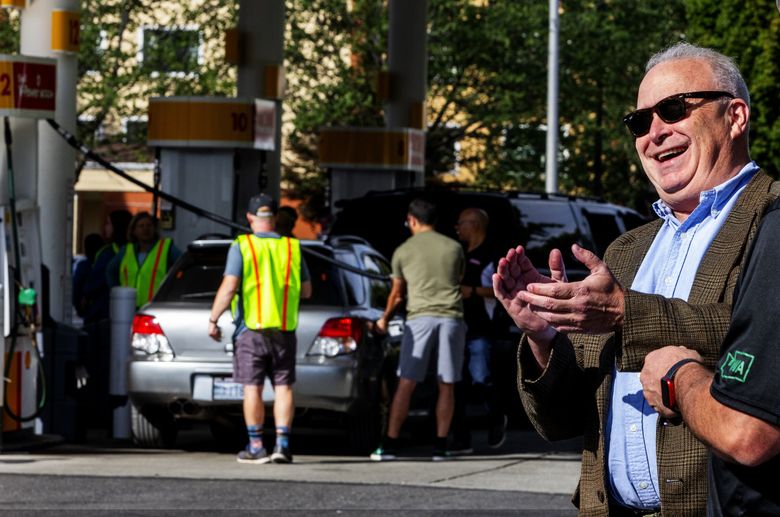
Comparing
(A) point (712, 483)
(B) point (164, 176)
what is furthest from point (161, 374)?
(A) point (712, 483)

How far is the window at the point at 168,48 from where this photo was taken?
3744cm

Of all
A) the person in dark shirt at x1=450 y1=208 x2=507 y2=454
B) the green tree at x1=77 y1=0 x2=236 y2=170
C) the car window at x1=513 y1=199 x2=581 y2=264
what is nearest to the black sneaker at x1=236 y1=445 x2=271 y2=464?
the person in dark shirt at x1=450 y1=208 x2=507 y2=454

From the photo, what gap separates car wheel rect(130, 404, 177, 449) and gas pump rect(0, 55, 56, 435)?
0.72m

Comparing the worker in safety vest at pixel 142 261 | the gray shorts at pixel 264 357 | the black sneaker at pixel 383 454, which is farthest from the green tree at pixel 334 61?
the gray shorts at pixel 264 357

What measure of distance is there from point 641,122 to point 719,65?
21 cm

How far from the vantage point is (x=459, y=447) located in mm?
13836

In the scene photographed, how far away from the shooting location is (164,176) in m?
18.0

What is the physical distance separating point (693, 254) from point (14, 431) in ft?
32.4

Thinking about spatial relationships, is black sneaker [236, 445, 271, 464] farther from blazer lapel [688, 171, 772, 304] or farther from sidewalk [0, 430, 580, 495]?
blazer lapel [688, 171, 772, 304]

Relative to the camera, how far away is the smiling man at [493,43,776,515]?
12.7 ft

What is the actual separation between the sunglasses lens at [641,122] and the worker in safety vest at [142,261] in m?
11.0

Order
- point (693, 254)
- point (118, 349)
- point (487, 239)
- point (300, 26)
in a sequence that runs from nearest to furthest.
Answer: point (693, 254)
point (118, 349)
point (487, 239)
point (300, 26)

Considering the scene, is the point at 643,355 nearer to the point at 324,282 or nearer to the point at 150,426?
the point at 324,282

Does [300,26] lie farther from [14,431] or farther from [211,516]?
[211,516]
